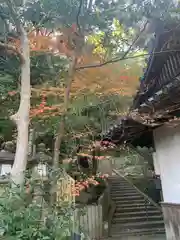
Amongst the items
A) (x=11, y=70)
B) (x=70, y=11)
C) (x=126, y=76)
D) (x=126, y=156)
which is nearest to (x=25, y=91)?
(x=70, y=11)

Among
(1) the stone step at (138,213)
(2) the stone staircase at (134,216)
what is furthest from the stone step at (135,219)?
(1) the stone step at (138,213)

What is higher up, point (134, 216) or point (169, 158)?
point (169, 158)

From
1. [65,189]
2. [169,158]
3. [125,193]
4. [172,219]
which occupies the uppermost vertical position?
[169,158]

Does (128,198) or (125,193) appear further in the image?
(125,193)

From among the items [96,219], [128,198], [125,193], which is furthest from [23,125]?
[125,193]

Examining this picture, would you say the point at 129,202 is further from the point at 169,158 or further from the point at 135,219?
the point at 169,158

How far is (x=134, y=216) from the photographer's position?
1175 cm

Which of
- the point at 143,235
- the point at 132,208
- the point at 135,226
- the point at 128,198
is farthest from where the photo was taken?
the point at 128,198

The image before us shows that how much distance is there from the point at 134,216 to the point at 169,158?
6.61 meters

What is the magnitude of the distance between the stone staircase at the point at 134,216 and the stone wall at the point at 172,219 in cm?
398

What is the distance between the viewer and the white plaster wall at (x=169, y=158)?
230 inches

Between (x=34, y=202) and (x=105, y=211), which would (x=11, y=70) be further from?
(x=105, y=211)

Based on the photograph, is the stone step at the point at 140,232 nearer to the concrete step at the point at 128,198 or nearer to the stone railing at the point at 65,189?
the concrete step at the point at 128,198

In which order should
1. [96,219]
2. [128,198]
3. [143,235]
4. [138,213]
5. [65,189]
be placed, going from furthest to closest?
[128,198] → [138,213] → [96,219] → [143,235] → [65,189]
